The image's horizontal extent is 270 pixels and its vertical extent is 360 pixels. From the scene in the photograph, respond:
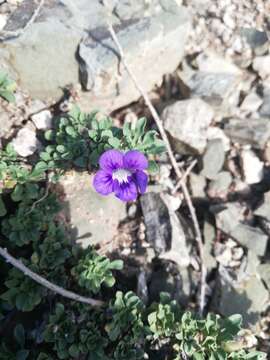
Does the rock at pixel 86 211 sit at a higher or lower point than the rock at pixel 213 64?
lower

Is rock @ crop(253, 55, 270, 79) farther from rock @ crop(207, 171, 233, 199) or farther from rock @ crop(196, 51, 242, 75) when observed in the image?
rock @ crop(207, 171, 233, 199)

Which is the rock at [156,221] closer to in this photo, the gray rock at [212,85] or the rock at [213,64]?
the gray rock at [212,85]

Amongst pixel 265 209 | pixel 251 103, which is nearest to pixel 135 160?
pixel 265 209

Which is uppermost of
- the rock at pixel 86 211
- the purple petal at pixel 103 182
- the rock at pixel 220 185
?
the purple petal at pixel 103 182

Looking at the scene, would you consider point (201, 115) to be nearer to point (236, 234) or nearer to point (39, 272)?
point (236, 234)

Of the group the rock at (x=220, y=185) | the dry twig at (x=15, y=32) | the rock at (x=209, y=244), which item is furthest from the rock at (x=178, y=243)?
the dry twig at (x=15, y=32)

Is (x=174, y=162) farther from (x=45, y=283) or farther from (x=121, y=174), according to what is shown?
(x=45, y=283)

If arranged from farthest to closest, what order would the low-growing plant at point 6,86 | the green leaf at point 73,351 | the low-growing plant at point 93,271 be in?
the low-growing plant at point 6,86 → the low-growing plant at point 93,271 → the green leaf at point 73,351

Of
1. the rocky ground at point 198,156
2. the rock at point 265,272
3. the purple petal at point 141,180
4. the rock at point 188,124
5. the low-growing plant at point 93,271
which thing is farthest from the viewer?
the rock at point 188,124

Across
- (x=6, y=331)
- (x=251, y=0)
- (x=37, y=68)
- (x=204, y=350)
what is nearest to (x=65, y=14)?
(x=37, y=68)
